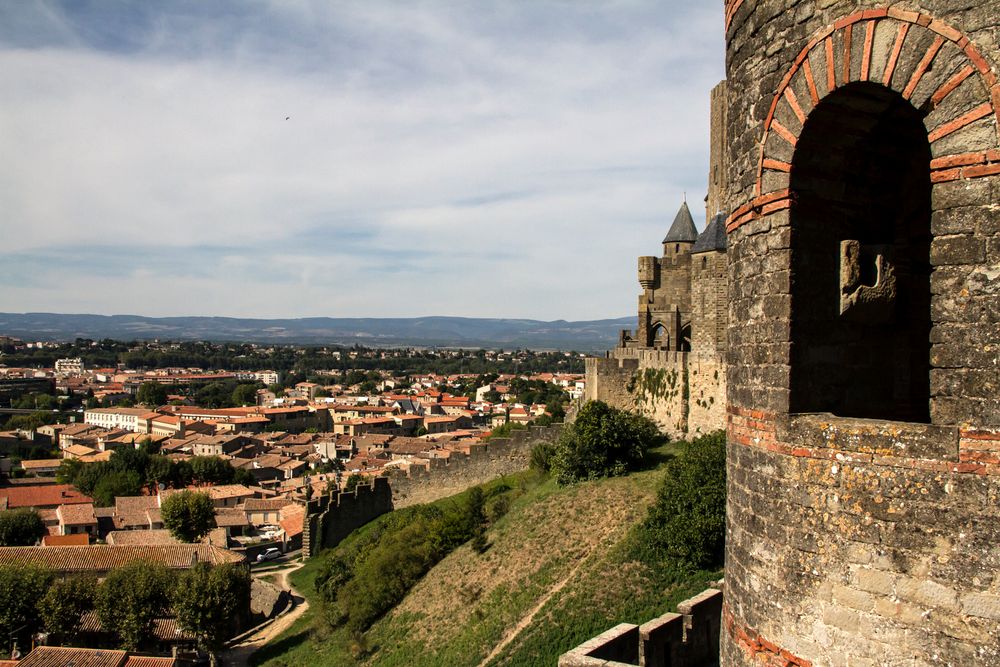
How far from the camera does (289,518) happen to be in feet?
180

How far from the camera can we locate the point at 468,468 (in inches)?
1534

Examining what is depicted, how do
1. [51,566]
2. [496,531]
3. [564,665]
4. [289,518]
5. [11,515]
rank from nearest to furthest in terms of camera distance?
[564,665] < [496,531] < [51,566] < [11,515] < [289,518]

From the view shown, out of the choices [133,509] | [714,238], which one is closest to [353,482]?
[133,509]

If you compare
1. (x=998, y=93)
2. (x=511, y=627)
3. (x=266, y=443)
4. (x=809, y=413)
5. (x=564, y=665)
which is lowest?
(x=266, y=443)

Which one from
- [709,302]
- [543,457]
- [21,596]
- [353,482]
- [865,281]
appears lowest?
[21,596]

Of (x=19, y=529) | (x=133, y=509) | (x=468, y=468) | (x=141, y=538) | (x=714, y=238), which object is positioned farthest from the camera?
(x=133, y=509)

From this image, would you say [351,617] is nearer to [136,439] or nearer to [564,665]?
[564,665]

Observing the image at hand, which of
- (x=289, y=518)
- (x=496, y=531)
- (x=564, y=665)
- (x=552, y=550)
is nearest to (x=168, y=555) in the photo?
(x=289, y=518)

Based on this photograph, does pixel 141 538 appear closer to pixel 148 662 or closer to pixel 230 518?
pixel 230 518

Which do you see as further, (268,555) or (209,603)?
(268,555)

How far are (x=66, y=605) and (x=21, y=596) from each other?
5.67ft

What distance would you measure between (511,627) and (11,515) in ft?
137

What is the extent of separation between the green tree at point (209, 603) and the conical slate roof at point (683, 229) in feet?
75.7

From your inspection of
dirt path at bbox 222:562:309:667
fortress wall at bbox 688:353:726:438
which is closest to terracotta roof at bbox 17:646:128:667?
dirt path at bbox 222:562:309:667
